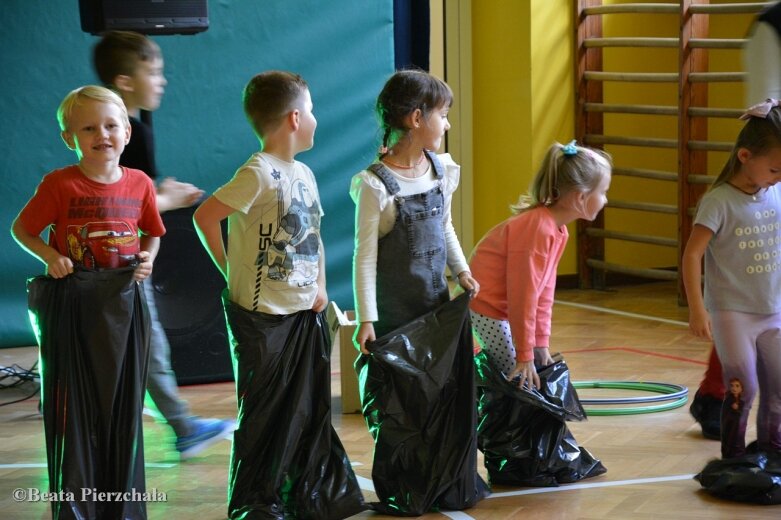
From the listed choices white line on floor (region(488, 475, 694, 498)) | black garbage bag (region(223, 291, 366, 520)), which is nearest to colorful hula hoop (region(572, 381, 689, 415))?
white line on floor (region(488, 475, 694, 498))

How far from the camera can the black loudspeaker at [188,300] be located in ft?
15.7

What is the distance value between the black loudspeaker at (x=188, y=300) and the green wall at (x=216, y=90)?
0.98 meters

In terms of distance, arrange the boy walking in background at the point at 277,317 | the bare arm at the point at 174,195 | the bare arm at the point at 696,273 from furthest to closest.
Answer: the bare arm at the point at 174,195 → the bare arm at the point at 696,273 → the boy walking in background at the point at 277,317

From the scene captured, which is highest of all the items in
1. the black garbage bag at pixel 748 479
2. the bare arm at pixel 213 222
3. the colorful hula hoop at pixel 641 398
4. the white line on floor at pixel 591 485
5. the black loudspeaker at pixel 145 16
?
the black loudspeaker at pixel 145 16

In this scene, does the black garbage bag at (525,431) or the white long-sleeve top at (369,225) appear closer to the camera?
the white long-sleeve top at (369,225)

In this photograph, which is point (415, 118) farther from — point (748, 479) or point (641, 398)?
point (641, 398)

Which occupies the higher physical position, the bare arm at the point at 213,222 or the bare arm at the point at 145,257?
the bare arm at the point at 213,222

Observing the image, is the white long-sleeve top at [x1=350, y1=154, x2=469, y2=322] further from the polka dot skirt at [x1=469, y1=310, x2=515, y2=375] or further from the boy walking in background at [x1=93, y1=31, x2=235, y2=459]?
the boy walking in background at [x1=93, y1=31, x2=235, y2=459]

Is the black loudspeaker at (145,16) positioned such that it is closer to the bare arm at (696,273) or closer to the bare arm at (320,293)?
the bare arm at (320,293)

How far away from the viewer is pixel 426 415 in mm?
3195

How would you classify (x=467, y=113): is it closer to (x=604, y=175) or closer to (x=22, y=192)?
(x=22, y=192)

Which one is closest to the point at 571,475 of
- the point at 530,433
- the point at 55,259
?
the point at 530,433

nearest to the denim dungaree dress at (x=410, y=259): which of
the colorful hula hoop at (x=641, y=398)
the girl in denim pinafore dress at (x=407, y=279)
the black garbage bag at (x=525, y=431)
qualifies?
the girl in denim pinafore dress at (x=407, y=279)

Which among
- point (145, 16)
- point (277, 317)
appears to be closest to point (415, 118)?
point (277, 317)
